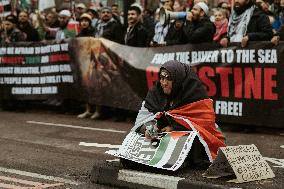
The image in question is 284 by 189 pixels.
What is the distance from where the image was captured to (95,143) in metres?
10.1

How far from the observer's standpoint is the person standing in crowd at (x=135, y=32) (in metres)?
13.0

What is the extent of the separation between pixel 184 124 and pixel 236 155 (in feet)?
2.53

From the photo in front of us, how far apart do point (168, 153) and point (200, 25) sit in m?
5.10

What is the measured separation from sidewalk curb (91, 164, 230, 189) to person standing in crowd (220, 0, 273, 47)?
4.59 m

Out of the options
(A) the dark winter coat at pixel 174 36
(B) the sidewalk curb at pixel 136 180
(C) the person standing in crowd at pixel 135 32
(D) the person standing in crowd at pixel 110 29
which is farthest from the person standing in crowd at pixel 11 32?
(B) the sidewalk curb at pixel 136 180

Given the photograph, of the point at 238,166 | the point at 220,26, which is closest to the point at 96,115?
the point at 220,26

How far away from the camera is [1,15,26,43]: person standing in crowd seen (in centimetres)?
1555

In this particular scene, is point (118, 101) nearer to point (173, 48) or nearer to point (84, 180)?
point (173, 48)

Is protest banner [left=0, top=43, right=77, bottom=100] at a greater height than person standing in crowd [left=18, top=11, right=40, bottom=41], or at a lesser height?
lesser

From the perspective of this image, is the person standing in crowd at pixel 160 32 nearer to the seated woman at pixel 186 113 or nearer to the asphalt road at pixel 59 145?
the asphalt road at pixel 59 145

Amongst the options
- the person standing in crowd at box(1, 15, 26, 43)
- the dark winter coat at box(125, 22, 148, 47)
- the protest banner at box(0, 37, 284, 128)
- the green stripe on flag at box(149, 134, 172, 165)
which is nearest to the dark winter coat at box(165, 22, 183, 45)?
the protest banner at box(0, 37, 284, 128)

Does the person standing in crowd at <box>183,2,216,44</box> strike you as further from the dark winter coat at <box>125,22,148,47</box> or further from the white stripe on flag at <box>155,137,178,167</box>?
the white stripe on flag at <box>155,137,178,167</box>

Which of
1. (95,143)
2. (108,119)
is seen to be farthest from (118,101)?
(95,143)

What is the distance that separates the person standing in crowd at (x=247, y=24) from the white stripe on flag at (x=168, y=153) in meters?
4.32
